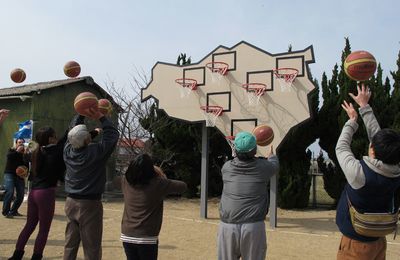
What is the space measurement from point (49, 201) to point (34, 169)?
0.47 meters

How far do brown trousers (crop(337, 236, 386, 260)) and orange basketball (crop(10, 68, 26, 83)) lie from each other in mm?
7808

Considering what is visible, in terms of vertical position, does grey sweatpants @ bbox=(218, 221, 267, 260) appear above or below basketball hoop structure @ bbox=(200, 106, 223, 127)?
below

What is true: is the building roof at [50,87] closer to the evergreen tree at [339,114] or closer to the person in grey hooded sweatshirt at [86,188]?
the evergreen tree at [339,114]

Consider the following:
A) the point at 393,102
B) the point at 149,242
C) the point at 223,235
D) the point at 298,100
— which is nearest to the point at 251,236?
the point at 223,235

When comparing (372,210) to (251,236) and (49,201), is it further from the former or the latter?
(49,201)

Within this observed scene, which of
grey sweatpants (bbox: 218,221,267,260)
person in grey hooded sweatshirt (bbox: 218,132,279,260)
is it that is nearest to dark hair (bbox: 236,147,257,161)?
person in grey hooded sweatshirt (bbox: 218,132,279,260)

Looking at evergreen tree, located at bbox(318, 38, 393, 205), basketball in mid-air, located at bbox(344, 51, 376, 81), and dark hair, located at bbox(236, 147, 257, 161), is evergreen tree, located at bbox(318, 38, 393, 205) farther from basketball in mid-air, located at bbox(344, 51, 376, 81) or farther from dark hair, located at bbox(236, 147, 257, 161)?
dark hair, located at bbox(236, 147, 257, 161)

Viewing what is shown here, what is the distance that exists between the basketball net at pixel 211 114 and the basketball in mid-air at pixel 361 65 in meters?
5.35

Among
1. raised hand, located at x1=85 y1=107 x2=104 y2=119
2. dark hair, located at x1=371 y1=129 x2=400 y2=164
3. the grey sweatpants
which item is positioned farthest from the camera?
raised hand, located at x1=85 y1=107 x2=104 y2=119

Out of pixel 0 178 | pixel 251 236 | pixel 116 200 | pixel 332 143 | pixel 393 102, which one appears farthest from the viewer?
pixel 0 178

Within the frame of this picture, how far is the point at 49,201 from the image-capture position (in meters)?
5.25

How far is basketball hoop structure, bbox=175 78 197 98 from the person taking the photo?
10.7 metres

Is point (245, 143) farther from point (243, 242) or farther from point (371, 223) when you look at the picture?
point (371, 223)

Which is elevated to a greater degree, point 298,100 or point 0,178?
point 298,100
